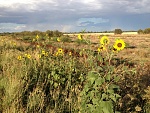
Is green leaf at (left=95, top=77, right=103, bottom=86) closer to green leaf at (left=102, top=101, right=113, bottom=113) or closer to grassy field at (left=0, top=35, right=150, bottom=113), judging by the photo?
grassy field at (left=0, top=35, right=150, bottom=113)

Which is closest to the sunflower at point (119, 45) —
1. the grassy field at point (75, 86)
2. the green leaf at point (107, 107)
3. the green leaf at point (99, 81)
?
the grassy field at point (75, 86)

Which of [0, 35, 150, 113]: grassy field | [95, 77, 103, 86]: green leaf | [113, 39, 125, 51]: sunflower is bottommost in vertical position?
[0, 35, 150, 113]: grassy field

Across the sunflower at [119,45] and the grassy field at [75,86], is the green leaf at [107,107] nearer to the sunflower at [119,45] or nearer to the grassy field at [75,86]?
the grassy field at [75,86]

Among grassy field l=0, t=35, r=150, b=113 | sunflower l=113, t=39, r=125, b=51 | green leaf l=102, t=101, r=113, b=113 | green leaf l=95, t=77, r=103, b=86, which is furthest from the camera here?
sunflower l=113, t=39, r=125, b=51

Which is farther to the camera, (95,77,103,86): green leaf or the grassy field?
the grassy field

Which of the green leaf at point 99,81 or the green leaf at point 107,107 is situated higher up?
the green leaf at point 99,81

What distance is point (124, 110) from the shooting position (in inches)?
203

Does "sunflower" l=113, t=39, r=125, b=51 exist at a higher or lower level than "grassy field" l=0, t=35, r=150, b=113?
higher

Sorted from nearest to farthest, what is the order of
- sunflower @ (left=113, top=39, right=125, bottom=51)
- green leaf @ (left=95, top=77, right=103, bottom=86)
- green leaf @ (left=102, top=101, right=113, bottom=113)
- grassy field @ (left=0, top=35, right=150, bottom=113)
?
green leaf @ (left=102, top=101, right=113, bottom=113) → green leaf @ (left=95, top=77, right=103, bottom=86) → grassy field @ (left=0, top=35, right=150, bottom=113) → sunflower @ (left=113, top=39, right=125, bottom=51)

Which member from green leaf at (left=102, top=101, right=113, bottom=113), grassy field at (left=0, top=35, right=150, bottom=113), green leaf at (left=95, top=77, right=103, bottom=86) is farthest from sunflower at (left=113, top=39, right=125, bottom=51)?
green leaf at (left=102, top=101, right=113, bottom=113)

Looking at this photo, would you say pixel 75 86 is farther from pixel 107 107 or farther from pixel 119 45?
pixel 107 107

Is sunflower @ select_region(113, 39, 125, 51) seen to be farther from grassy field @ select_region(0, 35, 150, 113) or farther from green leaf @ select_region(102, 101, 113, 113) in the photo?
green leaf @ select_region(102, 101, 113, 113)

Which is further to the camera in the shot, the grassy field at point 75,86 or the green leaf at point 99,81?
the grassy field at point 75,86

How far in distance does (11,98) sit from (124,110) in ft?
6.29
